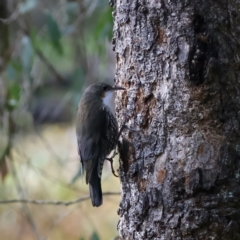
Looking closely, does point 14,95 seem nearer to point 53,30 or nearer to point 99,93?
point 53,30

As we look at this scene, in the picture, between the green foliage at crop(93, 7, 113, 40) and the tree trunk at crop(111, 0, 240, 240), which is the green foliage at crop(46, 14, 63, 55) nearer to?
the green foliage at crop(93, 7, 113, 40)

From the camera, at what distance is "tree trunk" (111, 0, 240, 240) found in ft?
8.32

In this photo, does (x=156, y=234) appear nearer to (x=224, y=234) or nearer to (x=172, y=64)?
(x=224, y=234)

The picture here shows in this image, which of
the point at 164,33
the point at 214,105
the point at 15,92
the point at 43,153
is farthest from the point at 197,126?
the point at 43,153

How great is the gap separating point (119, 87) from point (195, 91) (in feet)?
1.64

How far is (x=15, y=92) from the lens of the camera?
14.2ft

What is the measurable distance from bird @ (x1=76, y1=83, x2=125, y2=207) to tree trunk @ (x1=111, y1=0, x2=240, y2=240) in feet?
1.88

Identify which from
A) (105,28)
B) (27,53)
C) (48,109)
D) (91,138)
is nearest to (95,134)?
(91,138)

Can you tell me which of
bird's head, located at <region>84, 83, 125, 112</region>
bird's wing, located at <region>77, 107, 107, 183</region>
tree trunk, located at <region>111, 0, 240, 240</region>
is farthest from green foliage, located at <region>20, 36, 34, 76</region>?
tree trunk, located at <region>111, 0, 240, 240</region>

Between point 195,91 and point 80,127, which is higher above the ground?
point 195,91

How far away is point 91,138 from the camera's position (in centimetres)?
343

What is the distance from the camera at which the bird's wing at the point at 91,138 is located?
3.37m

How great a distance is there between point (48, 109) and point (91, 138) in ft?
21.5

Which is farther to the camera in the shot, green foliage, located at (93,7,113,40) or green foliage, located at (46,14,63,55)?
green foliage, located at (46,14,63,55)
